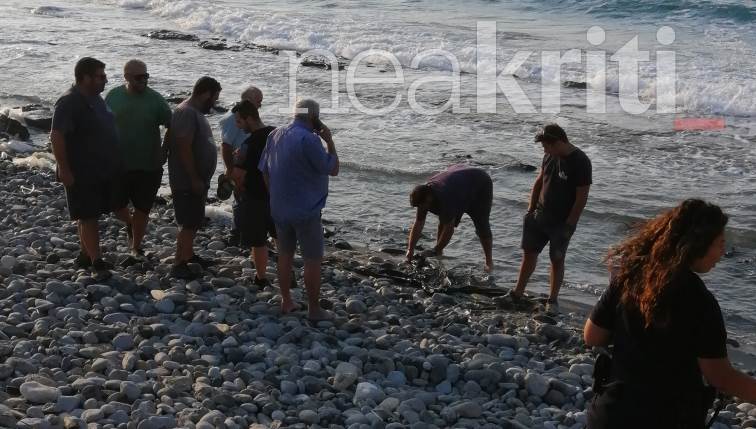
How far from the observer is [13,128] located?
14883 millimetres

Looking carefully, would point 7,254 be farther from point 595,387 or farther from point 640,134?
point 640,134

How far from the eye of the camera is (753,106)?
1945 centimetres

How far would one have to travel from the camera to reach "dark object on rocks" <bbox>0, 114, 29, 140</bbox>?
48.5ft

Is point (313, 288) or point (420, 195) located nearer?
point (313, 288)

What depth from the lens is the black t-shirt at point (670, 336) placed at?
384 cm

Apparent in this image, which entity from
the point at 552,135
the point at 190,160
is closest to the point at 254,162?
the point at 190,160

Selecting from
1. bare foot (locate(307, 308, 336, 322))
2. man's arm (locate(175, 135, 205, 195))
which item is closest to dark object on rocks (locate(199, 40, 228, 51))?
man's arm (locate(175, 135, 205, 195))

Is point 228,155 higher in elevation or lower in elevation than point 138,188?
higher

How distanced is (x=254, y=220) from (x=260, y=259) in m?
0.36

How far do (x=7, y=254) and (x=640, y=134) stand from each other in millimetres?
11232

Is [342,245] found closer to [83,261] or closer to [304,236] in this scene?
[83,261]

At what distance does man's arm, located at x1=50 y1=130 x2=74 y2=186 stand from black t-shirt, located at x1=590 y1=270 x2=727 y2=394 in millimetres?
4865

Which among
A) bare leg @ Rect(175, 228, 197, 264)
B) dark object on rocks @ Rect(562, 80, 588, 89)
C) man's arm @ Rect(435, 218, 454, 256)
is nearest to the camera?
bare leg @ Rect(175, 228, 197, 264)

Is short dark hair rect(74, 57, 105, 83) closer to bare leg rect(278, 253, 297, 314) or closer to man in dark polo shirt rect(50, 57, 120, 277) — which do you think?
man in dark polo shirt rect(50, 57, 120, 277)
